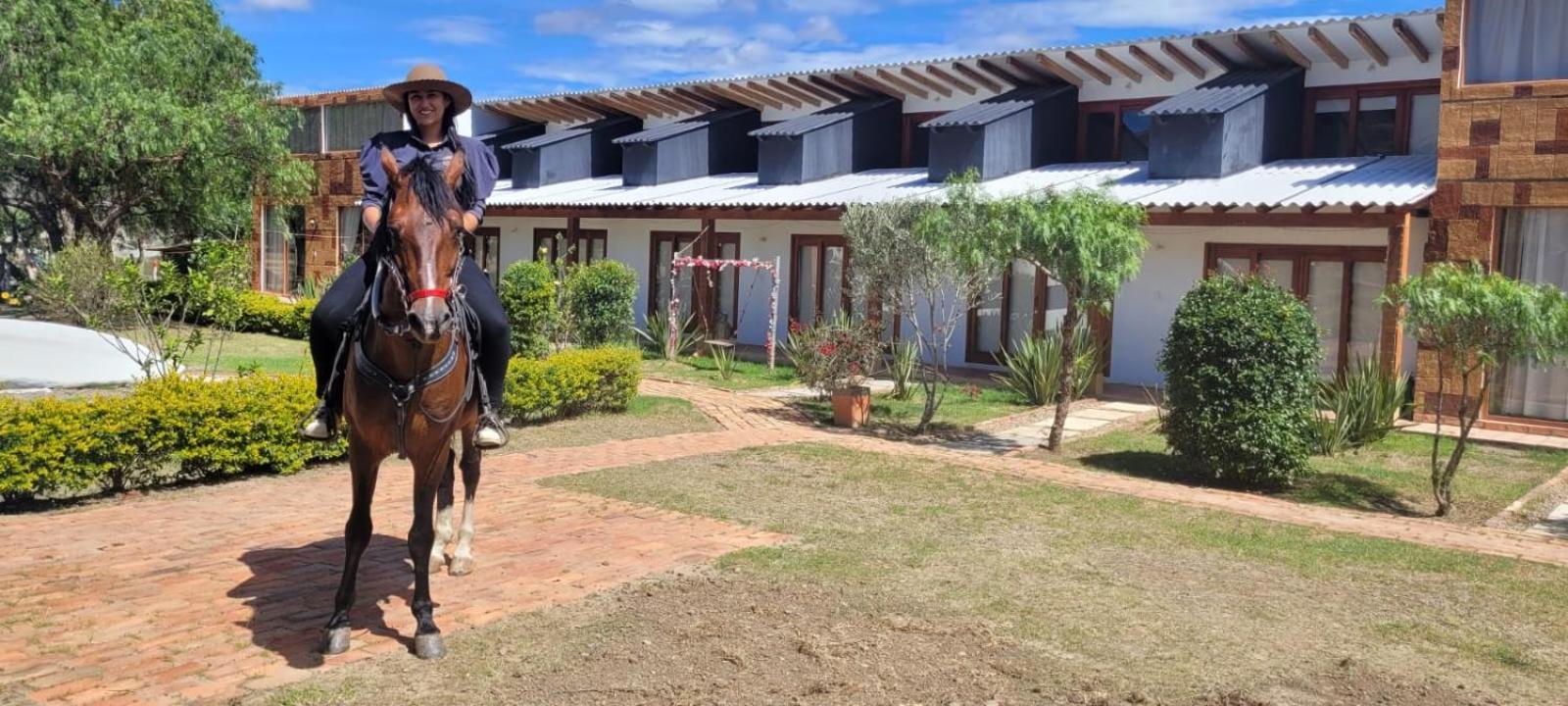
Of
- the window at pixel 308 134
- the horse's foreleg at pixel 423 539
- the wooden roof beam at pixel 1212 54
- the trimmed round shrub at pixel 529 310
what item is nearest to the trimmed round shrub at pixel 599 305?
the trimmed round shrub at pixel 529 310

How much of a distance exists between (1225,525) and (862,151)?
1562cm

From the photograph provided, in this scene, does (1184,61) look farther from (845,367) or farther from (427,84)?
(427,84)

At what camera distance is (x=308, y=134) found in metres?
33.0

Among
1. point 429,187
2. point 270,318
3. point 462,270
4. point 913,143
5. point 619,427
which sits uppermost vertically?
point 913,143

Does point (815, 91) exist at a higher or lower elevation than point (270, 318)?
higher

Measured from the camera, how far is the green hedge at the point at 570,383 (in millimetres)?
12758

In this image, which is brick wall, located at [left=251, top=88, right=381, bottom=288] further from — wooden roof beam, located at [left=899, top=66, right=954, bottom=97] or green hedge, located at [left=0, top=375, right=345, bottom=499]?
green hedge, located at [left=0, top=375, right=345, bottom=499]

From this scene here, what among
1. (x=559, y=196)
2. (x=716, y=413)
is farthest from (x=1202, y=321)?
(x=559, y=196)

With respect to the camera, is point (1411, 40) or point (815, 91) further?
point (815, 91)

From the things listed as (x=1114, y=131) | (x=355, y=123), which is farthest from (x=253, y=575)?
(x=355, y=123)

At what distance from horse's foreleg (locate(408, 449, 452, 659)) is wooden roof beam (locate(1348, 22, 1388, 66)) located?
15.3 metres

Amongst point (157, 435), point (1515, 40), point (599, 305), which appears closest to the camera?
point (157, 435)

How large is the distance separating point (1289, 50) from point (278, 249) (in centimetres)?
2735

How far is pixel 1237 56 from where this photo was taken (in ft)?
62.0
